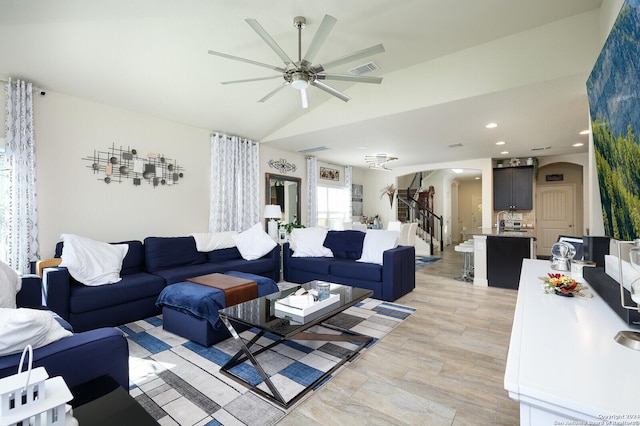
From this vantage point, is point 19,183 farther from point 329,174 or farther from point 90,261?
point 329,174

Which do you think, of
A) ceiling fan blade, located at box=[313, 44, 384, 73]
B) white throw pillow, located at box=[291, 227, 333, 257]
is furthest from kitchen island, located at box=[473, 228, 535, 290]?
ceiling fan blade, located at box=[313, 44, 384, 73]

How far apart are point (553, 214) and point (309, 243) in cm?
690

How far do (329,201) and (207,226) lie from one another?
4.21m

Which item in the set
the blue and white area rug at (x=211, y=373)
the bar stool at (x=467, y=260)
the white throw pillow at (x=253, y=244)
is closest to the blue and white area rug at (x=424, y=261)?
the bar stool at (x=467, y=260)

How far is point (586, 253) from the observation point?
2.12m

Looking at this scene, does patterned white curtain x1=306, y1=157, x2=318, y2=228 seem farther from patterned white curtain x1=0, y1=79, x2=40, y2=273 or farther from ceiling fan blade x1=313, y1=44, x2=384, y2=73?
patterned white curtain x1=0, y1=79, x2=40, y2=273

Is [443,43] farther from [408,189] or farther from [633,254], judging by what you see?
[408,189]

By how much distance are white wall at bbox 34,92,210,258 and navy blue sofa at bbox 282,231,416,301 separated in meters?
1.92

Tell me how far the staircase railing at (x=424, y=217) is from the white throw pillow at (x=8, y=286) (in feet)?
28.7

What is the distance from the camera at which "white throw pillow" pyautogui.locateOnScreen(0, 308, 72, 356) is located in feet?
4.25

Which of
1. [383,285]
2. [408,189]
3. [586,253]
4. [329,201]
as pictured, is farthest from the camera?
[408,189]

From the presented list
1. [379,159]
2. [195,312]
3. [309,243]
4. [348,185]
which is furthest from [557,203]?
[195,312]

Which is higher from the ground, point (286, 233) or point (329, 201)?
point (329, 201)

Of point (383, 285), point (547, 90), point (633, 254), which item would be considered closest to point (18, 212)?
point (383, 285)
